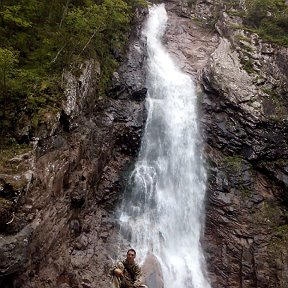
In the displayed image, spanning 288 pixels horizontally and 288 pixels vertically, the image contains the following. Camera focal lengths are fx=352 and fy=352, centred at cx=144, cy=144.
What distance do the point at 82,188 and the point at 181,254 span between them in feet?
15.6

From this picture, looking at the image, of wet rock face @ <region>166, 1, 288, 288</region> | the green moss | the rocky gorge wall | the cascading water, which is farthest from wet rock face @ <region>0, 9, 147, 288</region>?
the green moss

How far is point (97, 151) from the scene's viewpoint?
529 inches

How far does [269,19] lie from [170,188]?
41.3ft

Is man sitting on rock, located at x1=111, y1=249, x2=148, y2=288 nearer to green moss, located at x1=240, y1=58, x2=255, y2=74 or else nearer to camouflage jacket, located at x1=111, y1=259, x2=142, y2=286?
camouflage jacket, located at x1=111, y1=259, x2=142, y2=286

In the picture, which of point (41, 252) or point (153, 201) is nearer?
point (41, 252)

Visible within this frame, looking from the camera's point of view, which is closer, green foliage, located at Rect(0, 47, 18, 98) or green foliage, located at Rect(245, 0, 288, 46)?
green foliage, located at Rect(0, 47, 18, 98)

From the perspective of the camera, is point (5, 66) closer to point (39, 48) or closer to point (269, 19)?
point (39, 48)

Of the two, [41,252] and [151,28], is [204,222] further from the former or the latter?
[151,28]

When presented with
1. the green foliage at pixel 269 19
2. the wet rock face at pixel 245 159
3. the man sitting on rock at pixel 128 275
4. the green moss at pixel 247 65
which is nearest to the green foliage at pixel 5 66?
the man sitting on rock at pixel 128 275

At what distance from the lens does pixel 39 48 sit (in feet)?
38.3

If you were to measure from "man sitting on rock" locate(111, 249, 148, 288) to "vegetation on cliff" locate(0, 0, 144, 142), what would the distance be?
555cm

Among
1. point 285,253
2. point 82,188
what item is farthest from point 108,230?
point 285,253

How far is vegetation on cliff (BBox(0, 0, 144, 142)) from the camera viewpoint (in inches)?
393

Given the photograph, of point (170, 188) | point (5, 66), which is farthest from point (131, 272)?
point (170, 188)
